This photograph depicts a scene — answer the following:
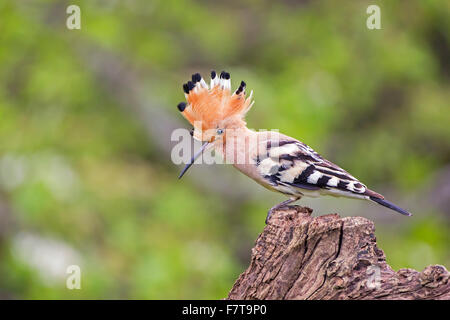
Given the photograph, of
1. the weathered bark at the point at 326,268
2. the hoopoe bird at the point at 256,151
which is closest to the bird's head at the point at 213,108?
the hoopoe bird at the point at 256,151

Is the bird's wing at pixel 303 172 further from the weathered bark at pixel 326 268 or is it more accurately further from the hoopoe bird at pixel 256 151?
the weathered bark at pixel 326 268

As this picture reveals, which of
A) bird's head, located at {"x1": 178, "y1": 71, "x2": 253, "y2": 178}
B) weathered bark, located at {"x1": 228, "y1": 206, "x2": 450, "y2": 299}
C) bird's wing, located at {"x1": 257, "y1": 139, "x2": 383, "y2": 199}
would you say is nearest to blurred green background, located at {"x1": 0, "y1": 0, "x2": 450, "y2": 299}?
bird's head, located at {"x1": 178, "y1": 71, "x2": 253, "y2": 178}

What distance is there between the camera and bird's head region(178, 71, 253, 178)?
459 cm

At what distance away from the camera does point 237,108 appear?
471 cm

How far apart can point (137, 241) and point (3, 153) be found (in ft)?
7.14

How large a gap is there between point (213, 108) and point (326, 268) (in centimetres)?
171

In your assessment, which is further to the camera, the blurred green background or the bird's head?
the blurred green background

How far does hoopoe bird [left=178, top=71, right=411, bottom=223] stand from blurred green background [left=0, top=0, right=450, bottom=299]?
361 centimetres

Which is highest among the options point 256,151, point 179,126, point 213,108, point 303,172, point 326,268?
point 179,126

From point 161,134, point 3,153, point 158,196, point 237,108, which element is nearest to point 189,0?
point 161,134

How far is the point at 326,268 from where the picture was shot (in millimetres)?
3361

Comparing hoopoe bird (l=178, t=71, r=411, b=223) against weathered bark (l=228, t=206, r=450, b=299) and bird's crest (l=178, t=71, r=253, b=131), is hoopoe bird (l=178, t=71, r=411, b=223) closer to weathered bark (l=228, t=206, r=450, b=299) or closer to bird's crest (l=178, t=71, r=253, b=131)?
bird's crest (l=178, t=71, r=253, b=131)

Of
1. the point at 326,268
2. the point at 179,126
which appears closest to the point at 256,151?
the point at 326,268

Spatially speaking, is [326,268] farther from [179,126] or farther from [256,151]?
[179,126]
